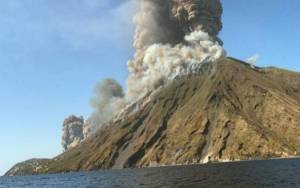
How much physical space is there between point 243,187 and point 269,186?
17.0ft

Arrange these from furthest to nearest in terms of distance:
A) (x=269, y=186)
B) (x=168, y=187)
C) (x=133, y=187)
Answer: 1. (x=133, y=187)
2. (x=168, y=187)
3. (x=269, y=186)

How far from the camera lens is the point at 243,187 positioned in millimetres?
98562

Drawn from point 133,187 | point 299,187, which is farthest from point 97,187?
point 299,187

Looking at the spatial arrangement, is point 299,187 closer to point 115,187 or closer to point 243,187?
point 243,187

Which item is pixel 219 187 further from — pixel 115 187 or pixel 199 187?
pixel 115 187

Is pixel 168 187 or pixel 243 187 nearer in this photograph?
pixel 243 187

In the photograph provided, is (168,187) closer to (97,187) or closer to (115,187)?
(115,187)

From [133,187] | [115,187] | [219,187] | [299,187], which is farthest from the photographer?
[115,187]

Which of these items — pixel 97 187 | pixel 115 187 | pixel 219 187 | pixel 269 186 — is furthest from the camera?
pixel 97 187

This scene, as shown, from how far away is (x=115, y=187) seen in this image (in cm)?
13962

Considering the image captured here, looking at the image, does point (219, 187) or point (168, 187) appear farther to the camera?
point (168, 187)

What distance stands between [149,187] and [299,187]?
42.7 meters

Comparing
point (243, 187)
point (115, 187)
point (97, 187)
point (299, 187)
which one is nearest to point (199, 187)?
point (243, 187)

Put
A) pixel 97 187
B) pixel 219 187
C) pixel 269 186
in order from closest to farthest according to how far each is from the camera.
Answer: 1. pixel 269 186
2. pixel 219 187
3. pixel 97 187
